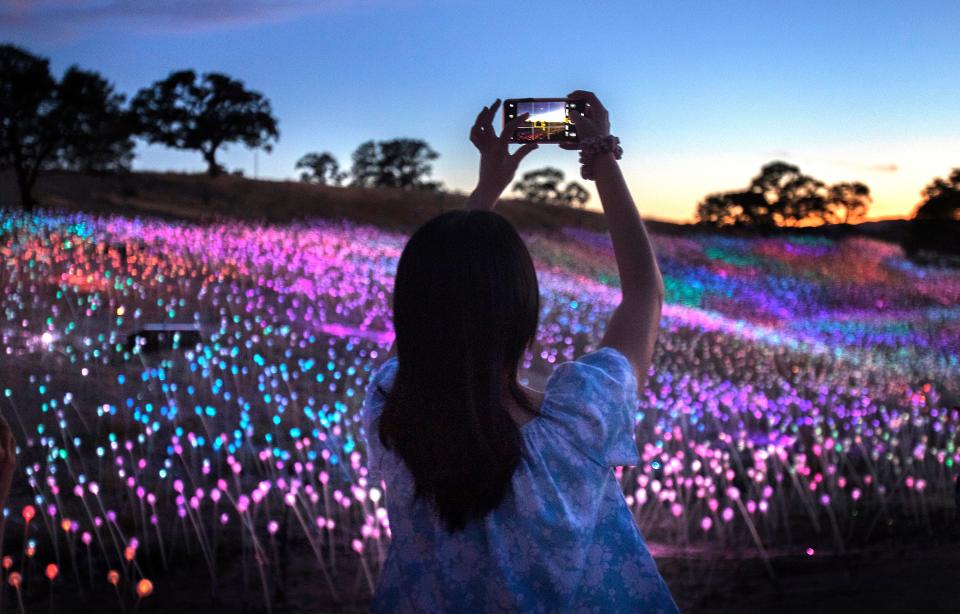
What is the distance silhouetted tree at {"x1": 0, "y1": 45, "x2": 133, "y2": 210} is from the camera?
36.2 metres

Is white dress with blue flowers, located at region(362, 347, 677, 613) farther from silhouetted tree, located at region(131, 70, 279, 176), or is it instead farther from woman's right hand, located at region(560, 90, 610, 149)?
silhouetted tree, located at region(131, 70, 279, 176)

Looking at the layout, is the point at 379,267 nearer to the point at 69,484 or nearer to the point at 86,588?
the point at 69,484

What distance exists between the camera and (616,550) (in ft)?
6.75

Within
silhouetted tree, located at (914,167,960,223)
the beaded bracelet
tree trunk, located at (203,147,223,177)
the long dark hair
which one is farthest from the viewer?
tree trunk, located at (203,147,223,177)

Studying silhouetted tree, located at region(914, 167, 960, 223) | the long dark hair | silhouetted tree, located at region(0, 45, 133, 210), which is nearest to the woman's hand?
the long dark hair

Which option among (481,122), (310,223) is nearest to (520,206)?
(310,223)

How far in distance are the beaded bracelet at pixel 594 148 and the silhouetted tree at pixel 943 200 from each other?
27.2 metres

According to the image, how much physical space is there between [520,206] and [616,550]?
4571 centimetres

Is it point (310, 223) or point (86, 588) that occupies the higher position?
point (310, 223)

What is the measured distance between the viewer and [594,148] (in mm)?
2369

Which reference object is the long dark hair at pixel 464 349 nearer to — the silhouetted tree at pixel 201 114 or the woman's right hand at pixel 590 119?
the woman's right hand at pixel 590 119

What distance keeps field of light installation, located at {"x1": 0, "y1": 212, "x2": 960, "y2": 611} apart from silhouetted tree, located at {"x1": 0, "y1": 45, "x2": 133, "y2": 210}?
1528 cm

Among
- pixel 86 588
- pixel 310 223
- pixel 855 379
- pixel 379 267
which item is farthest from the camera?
pixel 310 223

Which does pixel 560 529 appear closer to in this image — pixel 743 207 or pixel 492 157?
pixel 492 157
